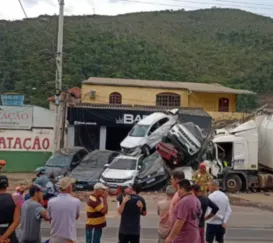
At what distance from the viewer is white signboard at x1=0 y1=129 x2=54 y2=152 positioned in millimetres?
42219

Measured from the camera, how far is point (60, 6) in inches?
1464

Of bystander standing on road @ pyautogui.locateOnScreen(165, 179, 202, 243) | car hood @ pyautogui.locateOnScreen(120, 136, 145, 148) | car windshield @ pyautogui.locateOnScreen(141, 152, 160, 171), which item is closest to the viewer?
bystander standing on road @ pyautogui.locateOnScreen(165, 179, 202, 243)

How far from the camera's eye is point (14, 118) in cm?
4559

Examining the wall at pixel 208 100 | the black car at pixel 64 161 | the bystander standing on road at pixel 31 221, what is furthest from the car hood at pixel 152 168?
the wall at pixel 208 100

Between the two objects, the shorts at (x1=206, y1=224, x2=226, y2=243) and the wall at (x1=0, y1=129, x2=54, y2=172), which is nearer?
the shorts at (x1=206, y1=224, x2=226, y2=243)

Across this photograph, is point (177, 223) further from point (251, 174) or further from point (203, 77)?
point (203, 77)

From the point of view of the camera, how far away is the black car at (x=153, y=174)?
30531 millimetres

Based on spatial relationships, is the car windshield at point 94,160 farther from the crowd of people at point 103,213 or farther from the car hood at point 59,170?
the crowd of people at point 103,213

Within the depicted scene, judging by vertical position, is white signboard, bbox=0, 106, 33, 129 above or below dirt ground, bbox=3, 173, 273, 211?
above

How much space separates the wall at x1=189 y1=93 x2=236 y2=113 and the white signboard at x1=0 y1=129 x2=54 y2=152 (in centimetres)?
1669

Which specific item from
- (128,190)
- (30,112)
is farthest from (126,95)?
(128,190)

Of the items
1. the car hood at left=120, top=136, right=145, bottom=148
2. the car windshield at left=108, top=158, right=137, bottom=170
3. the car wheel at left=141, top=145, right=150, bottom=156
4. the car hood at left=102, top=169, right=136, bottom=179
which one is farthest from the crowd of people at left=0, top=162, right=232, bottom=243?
the car hood at left=120, top=136, right=145, bottom=148

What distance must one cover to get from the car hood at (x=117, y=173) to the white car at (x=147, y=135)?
3.08m

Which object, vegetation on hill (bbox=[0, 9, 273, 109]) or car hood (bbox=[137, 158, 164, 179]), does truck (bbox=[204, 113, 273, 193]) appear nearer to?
car hood (bbox=[137, 158, 164, 179])
